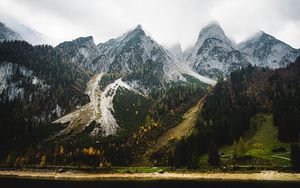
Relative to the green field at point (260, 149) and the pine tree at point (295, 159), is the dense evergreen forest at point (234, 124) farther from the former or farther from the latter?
the green field at point (260, 149)

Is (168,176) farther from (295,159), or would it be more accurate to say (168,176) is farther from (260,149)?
(260,149)

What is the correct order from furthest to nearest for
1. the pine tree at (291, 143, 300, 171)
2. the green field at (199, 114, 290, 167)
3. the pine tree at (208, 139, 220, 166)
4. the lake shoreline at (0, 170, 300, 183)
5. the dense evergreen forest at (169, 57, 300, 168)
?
the dense evergreen forest at (169, 57, 300, 168), the pine tree at (208, 139, 220, 166), the green field at (199, 114, 290, 167), the pine tree at (291, 143, 300, 171), the lake shoreline at (0, 170, 300, 183)

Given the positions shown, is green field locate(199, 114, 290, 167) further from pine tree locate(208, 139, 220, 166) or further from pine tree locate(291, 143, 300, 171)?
pine tree locate(291, 143, 300, 171)

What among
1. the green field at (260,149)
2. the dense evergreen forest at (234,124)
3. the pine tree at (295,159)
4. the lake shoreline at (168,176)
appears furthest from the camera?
the dense evergreen forest at (234,124)

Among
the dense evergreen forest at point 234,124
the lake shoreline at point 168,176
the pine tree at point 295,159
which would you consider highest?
the dense evergreen forest at point 234,124

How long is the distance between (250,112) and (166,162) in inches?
2701

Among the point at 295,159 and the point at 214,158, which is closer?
the point at 295,159

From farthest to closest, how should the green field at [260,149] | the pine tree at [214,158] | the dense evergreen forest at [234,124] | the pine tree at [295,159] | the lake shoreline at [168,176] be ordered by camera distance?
the dense evergreen forest at [234,124], the pine tree at [214,158], the green field at [260,149], the pine tree at [295,159], the lake shoreline at [168,176]

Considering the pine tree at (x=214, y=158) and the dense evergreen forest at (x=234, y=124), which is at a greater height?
the dense evergreen forest at (x=234, y=124)

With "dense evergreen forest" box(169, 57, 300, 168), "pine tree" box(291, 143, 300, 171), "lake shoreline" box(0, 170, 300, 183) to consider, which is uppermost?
"dense evergreen forest" box(169, 57, 300, 168)

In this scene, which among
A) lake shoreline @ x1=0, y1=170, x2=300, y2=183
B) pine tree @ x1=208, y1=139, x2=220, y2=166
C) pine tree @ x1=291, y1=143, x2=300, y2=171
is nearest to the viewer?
lake shoreline @ x1=0, y1=170, x2=300, y2=183

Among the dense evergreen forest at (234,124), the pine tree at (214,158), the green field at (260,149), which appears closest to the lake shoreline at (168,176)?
the dense evergreen forest at (234,124)

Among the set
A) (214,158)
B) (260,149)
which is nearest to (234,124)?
(260,149)

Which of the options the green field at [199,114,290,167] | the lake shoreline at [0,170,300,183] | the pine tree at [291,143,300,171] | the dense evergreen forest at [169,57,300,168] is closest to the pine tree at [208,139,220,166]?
the dense evergreen forest at [169,57,300,168]
